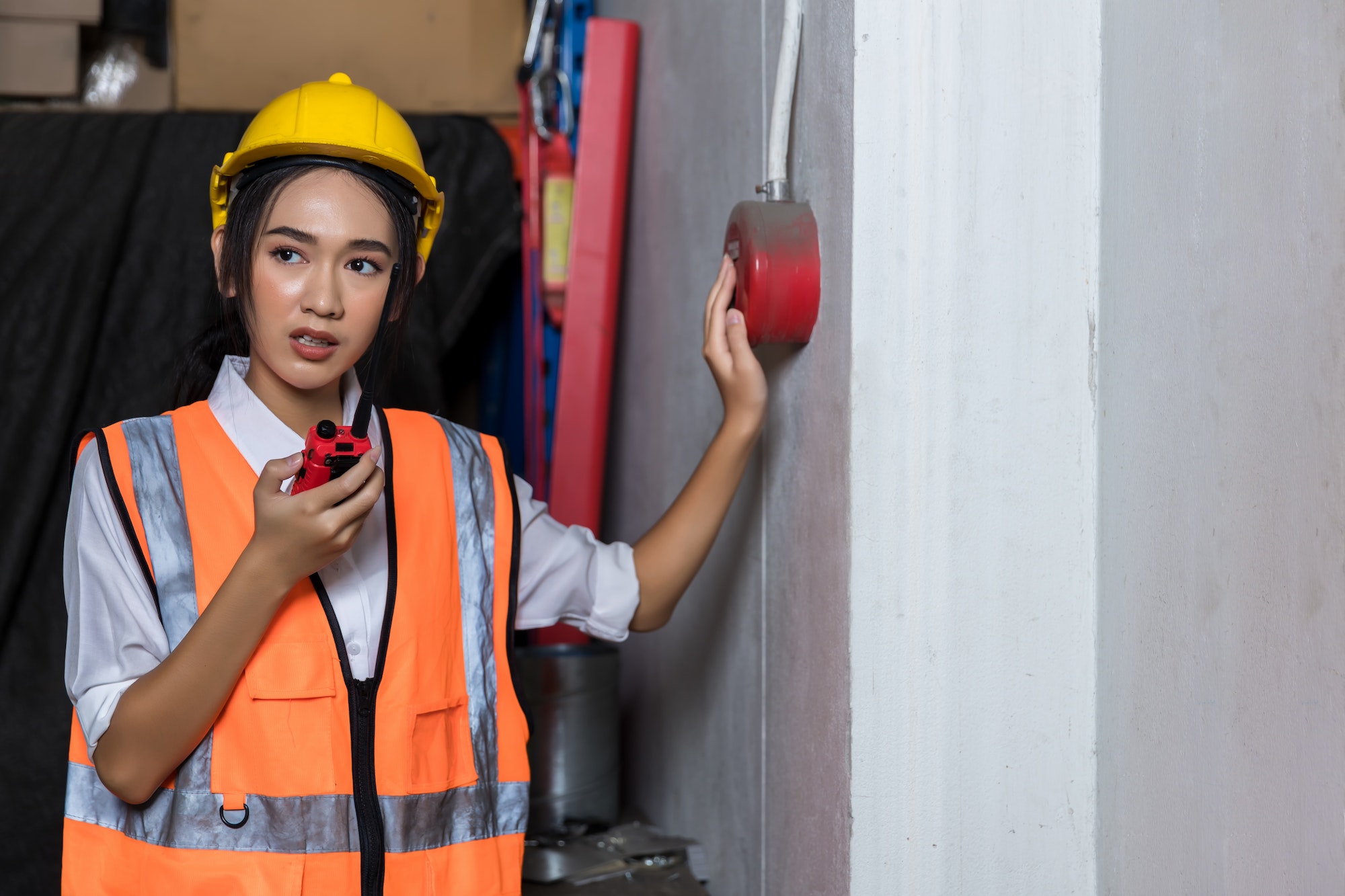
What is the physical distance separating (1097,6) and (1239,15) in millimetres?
260

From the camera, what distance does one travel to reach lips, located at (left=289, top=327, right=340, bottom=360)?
3.71ft

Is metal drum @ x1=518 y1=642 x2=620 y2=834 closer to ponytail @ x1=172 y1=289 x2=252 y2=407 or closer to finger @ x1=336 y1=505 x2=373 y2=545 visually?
ponytail @ x1=172 y1=289 x2=252 y2=407

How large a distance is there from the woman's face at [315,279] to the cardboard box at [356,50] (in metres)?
1.53

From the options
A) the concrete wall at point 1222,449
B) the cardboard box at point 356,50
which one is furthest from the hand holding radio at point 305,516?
the cardboard box at point 356,50

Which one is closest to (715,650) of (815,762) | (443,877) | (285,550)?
(815,762)

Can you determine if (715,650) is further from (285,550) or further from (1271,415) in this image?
(1271,415)

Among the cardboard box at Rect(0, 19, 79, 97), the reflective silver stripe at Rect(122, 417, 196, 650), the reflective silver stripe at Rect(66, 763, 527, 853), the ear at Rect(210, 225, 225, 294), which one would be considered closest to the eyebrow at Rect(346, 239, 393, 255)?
the ear at Rect(210, 225, 225, 294)

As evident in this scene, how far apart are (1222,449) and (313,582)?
0.82 meters

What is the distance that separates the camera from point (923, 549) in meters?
1.08

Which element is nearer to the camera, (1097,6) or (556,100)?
(1097,6)

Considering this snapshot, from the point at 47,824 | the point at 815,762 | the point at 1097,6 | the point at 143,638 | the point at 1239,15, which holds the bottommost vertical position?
the point at 47,824

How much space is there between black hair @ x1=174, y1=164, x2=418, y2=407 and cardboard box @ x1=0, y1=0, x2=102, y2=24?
1492mm

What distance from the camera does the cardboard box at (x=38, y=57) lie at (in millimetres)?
2396

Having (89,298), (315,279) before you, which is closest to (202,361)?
(315,279)
